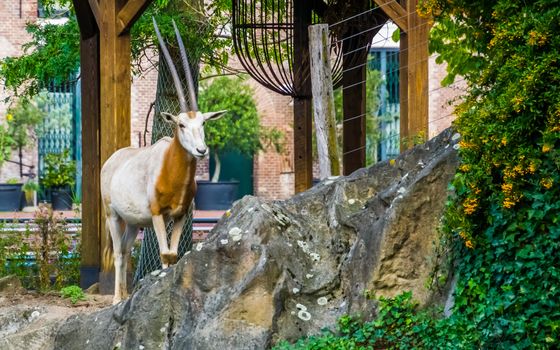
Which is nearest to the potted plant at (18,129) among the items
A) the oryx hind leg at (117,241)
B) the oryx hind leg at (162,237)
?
the oryx hind leg at (117,241)

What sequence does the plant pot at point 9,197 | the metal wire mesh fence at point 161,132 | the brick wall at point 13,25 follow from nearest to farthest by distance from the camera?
the metal wire mesh fence at point 161,132, the plant pot at point 9,197, the brick wall at point 13,25

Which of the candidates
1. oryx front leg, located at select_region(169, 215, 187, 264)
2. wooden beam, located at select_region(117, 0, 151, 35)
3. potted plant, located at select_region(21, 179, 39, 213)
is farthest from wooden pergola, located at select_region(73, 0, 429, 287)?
potted plant, located at select_region(21, 179, 39, 213)

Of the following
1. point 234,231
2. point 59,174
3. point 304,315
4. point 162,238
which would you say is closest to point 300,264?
point 304,315

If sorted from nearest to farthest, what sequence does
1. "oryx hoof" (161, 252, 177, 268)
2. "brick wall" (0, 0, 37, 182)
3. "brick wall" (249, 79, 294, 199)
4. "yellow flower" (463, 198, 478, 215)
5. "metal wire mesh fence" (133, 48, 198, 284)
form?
"yellow flower" (463, 198, 478, 215), "oryx hoof" (161, 252, 177, 268), "metal wire mesh fence" (133, 48, 198, 284), "brick wall" (0, 0, 37, 182), "brick wall" (249, 79, 294, 199)

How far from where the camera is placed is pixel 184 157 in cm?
938

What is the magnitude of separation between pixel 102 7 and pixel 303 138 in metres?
3.08

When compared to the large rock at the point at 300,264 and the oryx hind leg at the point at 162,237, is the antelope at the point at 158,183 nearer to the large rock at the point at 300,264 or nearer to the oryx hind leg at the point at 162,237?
the oryx hind leg at the point at 162,237

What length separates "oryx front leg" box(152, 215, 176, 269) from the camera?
948 centimetres

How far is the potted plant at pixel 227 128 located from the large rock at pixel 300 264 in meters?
23.1

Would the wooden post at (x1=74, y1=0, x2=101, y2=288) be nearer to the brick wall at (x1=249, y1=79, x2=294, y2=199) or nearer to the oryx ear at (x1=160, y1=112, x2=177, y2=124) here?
the oryx ear at (x1=160, y1=112, x2=177, y2=124)

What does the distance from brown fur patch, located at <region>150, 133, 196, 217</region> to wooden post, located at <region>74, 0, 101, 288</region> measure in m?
2.16

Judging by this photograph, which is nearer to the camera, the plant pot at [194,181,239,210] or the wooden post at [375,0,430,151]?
the wooden post at [375,0,430,151]

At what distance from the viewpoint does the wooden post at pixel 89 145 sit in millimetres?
11656

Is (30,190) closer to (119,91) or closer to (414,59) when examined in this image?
(119,91)
